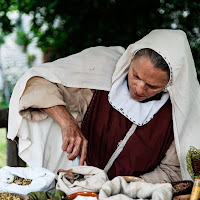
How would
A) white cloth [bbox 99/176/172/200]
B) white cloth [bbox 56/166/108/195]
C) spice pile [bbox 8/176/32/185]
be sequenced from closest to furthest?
white cloth [bbox 99/176/172/200] → white cloth [bbox 56/166/108/195] → spice pile [bbox 8/176/32/185]

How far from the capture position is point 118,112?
2.45 m

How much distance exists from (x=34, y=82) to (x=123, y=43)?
186cm

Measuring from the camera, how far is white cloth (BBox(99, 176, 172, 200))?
1439 millimetres

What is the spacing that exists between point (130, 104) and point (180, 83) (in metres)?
0.34

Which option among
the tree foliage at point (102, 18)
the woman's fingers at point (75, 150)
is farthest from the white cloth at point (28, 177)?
the tree foliage at point (102, 18)

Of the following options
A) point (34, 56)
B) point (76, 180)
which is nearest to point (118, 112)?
point (76, 180)

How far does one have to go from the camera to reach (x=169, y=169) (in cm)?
235

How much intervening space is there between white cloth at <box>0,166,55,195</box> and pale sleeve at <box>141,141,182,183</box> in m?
0.73

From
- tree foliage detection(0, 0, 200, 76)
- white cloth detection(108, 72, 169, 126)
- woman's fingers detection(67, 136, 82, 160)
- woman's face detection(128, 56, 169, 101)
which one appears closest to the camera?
woman's fingers detection(67, 136, 82, 160)

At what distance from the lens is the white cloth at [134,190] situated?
1439 millimetres

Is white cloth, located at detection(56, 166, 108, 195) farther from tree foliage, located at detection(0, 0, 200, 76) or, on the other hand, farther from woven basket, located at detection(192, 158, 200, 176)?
tree foliage, located at detection(0, 0, 200, 76)

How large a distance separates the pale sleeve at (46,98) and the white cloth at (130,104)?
186mm

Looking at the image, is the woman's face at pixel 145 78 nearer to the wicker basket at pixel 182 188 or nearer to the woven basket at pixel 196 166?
the woven basket at pixel 196 166

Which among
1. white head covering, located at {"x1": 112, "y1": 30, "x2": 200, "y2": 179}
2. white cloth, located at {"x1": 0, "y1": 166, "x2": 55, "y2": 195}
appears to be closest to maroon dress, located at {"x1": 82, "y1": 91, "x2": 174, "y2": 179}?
white head covering, located at {"x1": 112, "y1": 30, "x2": 200, "y2": 179}
